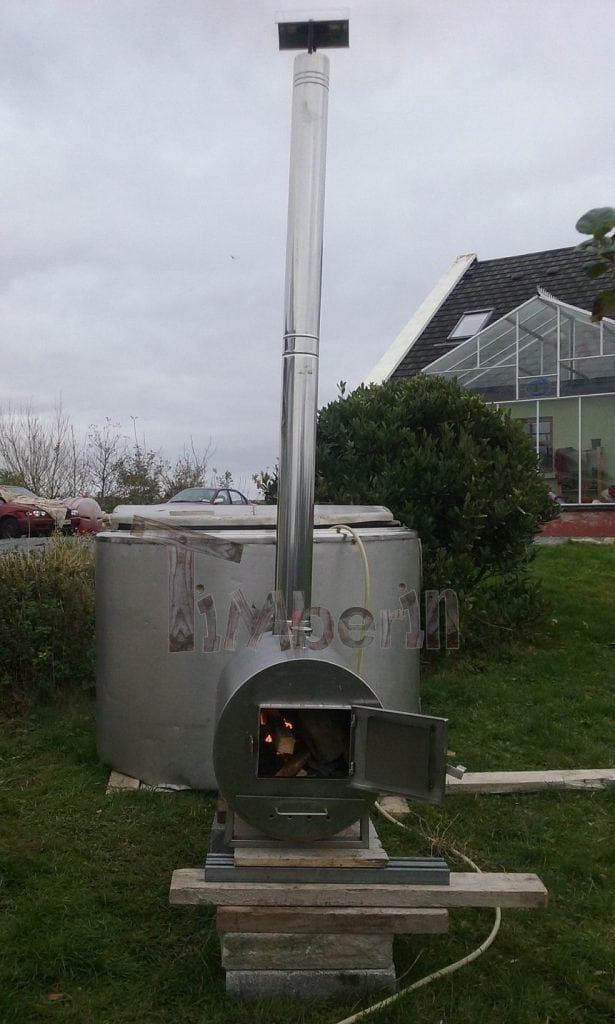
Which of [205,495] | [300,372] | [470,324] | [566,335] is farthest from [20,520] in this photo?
[300,372]

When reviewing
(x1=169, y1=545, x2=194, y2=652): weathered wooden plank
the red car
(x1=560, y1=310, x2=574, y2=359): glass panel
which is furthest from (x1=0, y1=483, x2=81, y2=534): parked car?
(x1=169, y1=545, x2=194, y2=652): weathered wooden plank

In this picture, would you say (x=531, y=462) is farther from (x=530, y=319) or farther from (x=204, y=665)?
(x=530, y=319)

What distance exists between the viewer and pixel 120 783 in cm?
421

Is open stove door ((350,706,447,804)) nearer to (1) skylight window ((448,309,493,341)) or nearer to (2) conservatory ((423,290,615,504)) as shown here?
(2) conservatory ((423,290,615,504))

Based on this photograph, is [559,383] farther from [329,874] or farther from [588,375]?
Answer: [329,874]

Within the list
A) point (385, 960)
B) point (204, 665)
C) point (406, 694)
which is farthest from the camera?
point (406, 694)

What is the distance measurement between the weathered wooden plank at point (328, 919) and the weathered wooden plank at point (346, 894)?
20 mm

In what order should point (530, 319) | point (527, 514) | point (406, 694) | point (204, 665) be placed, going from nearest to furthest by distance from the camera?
point (204, 665) → point (406, 694) → point (527, 514) → point (530, 319)

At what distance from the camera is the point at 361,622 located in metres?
4.07

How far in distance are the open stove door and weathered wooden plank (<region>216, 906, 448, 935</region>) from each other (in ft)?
1.20

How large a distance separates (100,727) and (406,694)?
1564 millimetres

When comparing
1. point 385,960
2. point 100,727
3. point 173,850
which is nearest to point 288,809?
point 385,960

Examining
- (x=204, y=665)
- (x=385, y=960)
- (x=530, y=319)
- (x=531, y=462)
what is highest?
(x=530, y=319)

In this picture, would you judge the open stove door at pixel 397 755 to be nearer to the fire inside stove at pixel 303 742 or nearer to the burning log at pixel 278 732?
the fire inside stove at pixel 303 742
